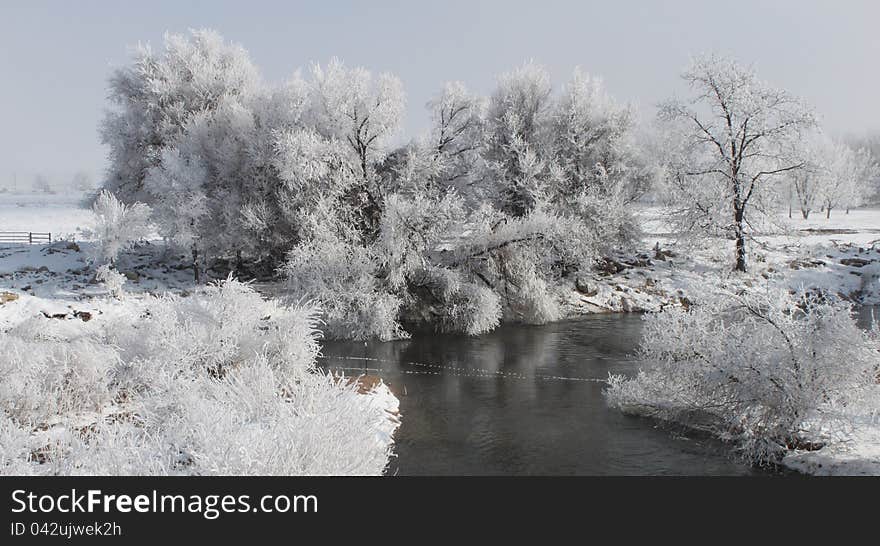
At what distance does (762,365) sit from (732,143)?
25.2 m

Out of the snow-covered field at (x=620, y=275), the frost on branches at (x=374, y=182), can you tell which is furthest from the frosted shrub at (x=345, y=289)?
the snow-covered field at (x=620, y=275)

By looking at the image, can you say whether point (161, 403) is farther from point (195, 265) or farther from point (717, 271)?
point (717, 271)

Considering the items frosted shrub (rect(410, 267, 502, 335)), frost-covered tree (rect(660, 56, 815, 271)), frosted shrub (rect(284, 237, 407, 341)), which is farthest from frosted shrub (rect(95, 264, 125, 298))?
frost-covered tree (rect(660, 56, 815, 271))

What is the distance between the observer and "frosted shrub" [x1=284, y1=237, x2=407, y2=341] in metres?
25.2

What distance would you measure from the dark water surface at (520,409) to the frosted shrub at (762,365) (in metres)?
0.88

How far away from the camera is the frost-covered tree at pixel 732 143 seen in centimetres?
3322

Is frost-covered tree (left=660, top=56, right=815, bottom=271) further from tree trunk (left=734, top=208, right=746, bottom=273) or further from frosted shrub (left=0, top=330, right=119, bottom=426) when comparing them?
frosted shrub (left=0, top=330, right=119, bottom=426)

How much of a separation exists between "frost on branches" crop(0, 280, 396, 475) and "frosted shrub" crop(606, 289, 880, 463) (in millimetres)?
6399

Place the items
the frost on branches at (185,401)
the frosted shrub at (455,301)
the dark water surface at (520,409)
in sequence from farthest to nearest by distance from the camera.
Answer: the frosted shrub at (455,301), the dark water surface at (520,409), the frost on branches at (185,401)

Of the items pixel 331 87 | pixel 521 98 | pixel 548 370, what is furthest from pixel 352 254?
pixel 521 98

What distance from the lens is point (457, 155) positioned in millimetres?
33750

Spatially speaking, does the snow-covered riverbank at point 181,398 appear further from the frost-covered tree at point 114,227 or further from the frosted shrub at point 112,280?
the frost-covered tree at point 114,227
